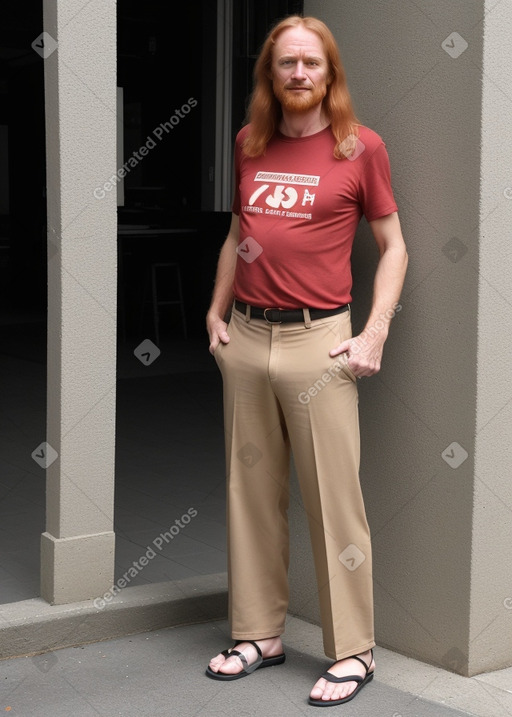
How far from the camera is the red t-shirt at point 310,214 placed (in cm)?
321

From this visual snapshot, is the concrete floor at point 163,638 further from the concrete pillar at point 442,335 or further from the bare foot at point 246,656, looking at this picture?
the concrete pillar at point 442,335

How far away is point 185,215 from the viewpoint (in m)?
11.0

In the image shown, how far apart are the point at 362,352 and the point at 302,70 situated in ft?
2.74

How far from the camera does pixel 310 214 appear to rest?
10.5 ft

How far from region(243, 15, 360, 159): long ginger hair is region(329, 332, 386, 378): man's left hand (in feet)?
1.77

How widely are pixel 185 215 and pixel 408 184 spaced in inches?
301

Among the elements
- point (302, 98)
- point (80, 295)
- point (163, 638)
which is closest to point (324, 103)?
point (302, 98)

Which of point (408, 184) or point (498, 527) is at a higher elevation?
point (408, 184)

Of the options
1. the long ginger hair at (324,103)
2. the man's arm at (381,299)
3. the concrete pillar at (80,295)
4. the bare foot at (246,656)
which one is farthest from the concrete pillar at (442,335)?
the concrete pillar at (80,295)

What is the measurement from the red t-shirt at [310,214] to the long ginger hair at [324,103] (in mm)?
41

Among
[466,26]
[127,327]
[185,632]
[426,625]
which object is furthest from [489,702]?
[127,327]

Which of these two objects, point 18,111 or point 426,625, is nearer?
point 426,625

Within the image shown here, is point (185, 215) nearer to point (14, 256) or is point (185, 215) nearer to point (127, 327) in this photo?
point (127, 327)

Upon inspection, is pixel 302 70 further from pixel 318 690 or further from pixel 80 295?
pixel 318 690
